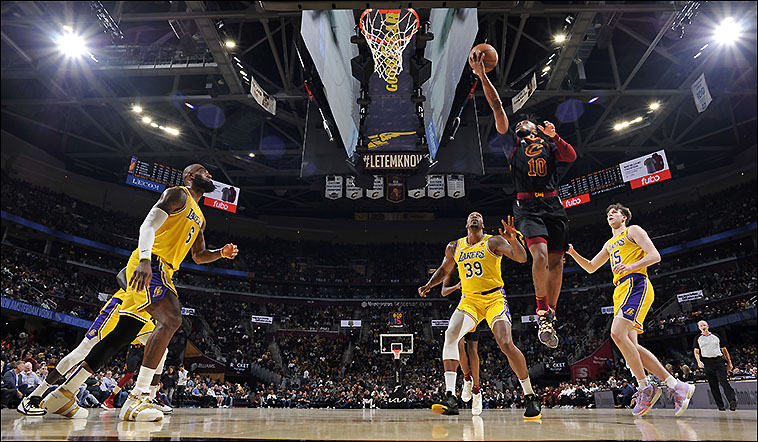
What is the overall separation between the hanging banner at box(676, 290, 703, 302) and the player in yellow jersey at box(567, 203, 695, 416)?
2106 centimetres

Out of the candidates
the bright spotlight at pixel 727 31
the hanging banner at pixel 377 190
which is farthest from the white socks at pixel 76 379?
the bright spotlight at pixel 727 31

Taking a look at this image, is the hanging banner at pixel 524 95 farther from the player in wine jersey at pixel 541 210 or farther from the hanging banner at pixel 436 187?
the player in wine jersey at pixel 541 210

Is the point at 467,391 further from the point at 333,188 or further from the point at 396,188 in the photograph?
the point at 333,188

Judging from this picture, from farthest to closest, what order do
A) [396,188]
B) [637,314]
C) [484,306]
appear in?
[396,188], [484,306], [637,314]

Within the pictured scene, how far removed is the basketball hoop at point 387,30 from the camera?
31.6ft

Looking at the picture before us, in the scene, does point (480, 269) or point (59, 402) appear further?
point (480, 269)

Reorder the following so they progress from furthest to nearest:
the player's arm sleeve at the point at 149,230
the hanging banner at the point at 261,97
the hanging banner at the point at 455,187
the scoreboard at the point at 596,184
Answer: the scoreboard at the point at 596,184 → the hanging banner at the point at 455,187 → the hanging banner at the point at 261,97 → the player's arm sleeve at the point at 149,230

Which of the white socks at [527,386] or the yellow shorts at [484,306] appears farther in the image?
the yellow shorts at [484,306]

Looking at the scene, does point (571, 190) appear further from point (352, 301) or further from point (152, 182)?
point (152, 182)

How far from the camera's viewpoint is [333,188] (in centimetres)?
1616

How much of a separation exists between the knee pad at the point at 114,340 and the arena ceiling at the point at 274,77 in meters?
3.82

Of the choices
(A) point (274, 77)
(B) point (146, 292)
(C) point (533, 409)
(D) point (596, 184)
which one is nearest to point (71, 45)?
(A) point (274, 77)

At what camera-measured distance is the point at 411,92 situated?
39.5ft

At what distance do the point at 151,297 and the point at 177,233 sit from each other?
60 centimetres
